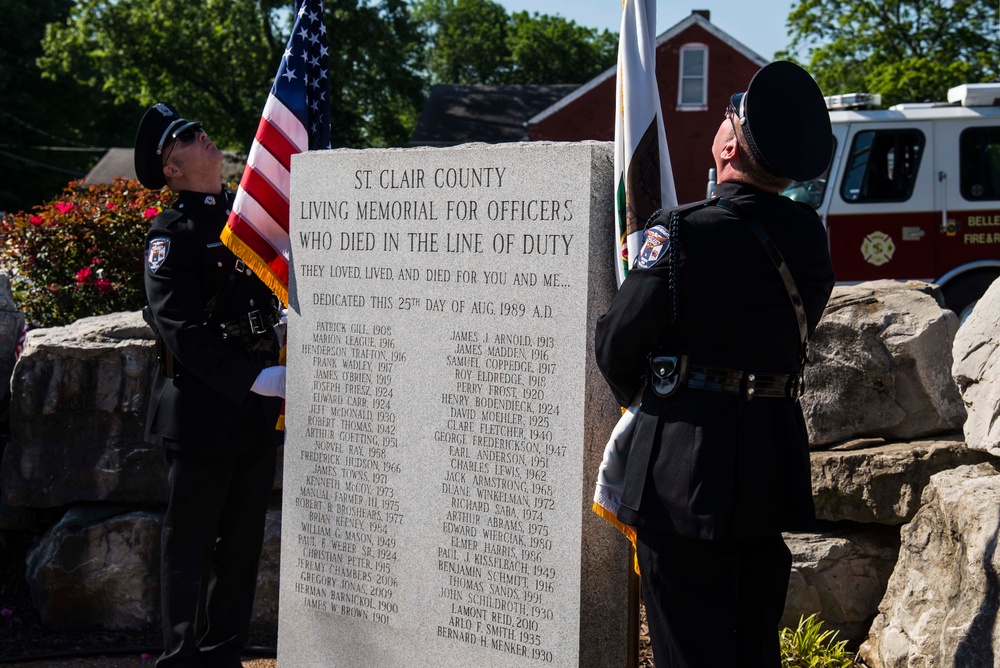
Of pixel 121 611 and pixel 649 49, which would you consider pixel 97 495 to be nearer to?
pixel 121 611

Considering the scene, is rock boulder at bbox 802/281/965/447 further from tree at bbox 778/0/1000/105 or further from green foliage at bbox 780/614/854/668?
tree at bbox 778/0/1000/105

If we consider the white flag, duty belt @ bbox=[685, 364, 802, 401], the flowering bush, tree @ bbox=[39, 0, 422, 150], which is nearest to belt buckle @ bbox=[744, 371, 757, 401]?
duty belt @ bbox=[685, 364, 802, 401]

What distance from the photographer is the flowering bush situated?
5949 millimetres

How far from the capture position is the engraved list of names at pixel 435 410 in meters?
3.28

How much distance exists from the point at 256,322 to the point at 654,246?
1.85 metres

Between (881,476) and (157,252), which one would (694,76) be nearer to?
(881,476)

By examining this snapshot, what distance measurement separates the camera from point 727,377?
2.77 meters

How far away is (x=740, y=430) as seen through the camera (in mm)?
2756

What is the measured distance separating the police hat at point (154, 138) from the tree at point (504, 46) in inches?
2373

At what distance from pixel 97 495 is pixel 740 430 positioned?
340cm

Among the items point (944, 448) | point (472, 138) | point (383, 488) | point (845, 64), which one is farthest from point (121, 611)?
point (472, 138)

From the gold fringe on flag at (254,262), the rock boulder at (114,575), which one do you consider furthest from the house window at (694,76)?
the gold fringe on flag at (254,262)

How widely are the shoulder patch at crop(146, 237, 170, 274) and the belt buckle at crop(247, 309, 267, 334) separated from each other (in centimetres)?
39

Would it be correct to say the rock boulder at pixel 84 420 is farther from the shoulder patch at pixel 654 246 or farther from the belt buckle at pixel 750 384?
the belt buckle at pixel 750 384
